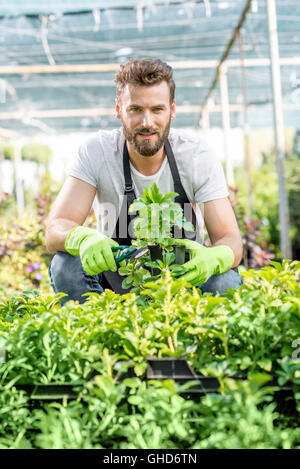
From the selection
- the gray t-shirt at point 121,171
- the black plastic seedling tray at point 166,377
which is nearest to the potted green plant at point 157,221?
the black plastic seedling tray at point 166,377

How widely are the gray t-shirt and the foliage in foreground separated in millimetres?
1182

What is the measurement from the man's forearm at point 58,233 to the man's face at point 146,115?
1.46 feet

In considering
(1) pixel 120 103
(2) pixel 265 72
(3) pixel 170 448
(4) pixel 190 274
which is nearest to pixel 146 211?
(4) pixel 190 274

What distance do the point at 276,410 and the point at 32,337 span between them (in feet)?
1.74

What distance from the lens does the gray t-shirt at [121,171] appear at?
2.24 metres

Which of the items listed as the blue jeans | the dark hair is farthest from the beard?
the blue jeans

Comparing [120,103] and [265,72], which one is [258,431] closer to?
[120,103]

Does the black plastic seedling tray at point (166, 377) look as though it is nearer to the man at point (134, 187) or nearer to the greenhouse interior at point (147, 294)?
the greenhouse interior at point (147, 294)

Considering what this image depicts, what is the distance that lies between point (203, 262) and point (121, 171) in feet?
2.91

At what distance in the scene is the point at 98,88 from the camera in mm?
7926

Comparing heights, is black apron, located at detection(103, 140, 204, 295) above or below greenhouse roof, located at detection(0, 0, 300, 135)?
below

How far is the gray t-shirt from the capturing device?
2.24m

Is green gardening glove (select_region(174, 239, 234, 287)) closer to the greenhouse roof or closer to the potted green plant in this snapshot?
the potted green plant

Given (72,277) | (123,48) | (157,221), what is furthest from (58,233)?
(123,48)
